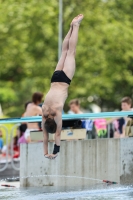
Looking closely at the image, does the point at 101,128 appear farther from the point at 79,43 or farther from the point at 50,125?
the point at 79,43

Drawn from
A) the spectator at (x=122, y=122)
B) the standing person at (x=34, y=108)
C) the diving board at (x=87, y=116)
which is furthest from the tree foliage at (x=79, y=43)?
the diving board at (x=87, y=116)

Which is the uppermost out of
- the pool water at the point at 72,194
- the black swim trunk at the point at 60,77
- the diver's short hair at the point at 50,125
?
the black swim trunk at the point at 60,77

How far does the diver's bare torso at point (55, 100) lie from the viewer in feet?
46.3

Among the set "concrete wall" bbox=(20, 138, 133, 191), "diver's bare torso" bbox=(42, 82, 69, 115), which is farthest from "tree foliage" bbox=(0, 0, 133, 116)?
"diver's bare torso" bbox=(42, 82, 69, 115)

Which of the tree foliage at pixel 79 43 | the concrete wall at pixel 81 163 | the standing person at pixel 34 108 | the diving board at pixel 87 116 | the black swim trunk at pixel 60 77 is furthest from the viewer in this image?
the tree foliage at pixel 79 43

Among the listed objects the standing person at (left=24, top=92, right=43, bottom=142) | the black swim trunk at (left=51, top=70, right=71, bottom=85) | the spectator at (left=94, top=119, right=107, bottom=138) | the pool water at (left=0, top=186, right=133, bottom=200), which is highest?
the black swim trunk at (left=51, top=70, right=71, bottom=85)

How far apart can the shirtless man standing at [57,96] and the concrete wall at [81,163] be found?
149cm

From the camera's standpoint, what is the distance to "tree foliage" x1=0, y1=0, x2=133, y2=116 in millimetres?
41219

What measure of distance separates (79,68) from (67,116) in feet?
96.9

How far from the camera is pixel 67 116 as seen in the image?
594 inches

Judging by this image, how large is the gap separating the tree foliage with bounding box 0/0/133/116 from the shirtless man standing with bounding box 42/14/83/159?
25.3 m

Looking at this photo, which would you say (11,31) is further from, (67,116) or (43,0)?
(67,116)

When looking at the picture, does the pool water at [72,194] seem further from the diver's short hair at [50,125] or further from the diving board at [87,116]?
the diving board at [87,116]

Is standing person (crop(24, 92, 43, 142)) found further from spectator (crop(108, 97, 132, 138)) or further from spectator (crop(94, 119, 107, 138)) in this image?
spectator (crop(108, 97, 132, 138))
